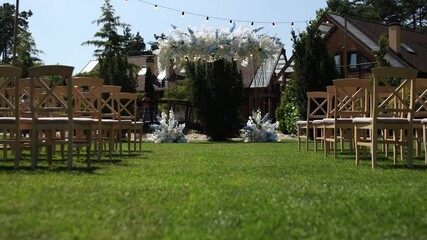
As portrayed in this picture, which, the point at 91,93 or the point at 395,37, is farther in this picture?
the point at 395,37

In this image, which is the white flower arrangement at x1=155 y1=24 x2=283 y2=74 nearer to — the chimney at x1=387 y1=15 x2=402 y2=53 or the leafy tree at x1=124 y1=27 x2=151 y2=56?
the chimney at x1=387 y1=15 x2=402 y2=53

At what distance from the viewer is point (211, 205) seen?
12.2 ft

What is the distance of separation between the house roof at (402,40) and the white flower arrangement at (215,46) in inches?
443

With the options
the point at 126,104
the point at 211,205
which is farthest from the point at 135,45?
the point at 211,205

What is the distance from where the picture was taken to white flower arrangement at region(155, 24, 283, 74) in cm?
1848

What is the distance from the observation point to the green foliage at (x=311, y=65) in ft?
62.2

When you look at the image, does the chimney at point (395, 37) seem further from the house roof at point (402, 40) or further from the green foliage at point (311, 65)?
the green foliage at point (311, 65)

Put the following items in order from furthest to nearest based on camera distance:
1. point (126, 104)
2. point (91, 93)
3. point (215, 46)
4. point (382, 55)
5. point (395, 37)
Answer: point (395, 37)
point (382, 55)
point (215, 46)
point (126, 104)
point (91, 93)

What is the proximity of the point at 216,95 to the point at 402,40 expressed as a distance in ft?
57.4

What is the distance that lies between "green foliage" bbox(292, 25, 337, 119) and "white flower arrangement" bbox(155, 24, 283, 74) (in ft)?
3.32

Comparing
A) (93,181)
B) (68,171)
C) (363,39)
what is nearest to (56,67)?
(68,171)

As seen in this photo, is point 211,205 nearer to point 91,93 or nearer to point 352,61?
point 91,93

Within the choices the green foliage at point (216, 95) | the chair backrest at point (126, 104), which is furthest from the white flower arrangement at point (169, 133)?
the chair backrest at point (126, 104)

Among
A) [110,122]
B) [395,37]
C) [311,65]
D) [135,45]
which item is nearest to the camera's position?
[110,122]
